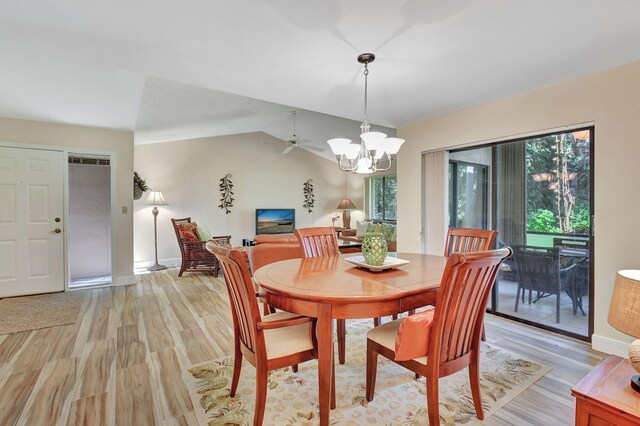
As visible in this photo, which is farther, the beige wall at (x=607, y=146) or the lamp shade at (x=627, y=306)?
the beige wall at (x=607, y=146)

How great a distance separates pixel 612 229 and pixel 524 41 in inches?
65.8

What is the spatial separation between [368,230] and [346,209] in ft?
6.07

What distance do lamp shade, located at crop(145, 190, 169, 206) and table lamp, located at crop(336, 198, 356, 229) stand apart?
4.46 meters

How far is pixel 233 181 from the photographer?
6957 mm

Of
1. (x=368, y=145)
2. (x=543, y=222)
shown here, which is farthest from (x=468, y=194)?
(x=368, y=145)

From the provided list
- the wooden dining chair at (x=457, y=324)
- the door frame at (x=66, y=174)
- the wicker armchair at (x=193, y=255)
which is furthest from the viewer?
the wicker armchair at (x=193, y=255)

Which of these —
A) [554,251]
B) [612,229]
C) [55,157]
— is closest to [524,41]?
[612,229]

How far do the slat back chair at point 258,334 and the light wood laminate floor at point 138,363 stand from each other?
53cm

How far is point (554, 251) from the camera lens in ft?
9.45

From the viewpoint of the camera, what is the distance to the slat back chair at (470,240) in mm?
2521

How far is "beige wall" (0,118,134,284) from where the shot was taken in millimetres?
4094

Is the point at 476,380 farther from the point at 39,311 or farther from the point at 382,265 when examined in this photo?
the point at 39,311

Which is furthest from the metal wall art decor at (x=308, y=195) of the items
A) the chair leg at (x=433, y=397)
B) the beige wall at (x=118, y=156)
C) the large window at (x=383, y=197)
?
the chair leg at (x=433, y=397)

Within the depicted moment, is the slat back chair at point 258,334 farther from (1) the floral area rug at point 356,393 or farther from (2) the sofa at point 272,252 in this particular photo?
(2) the sofa at point 272,252
